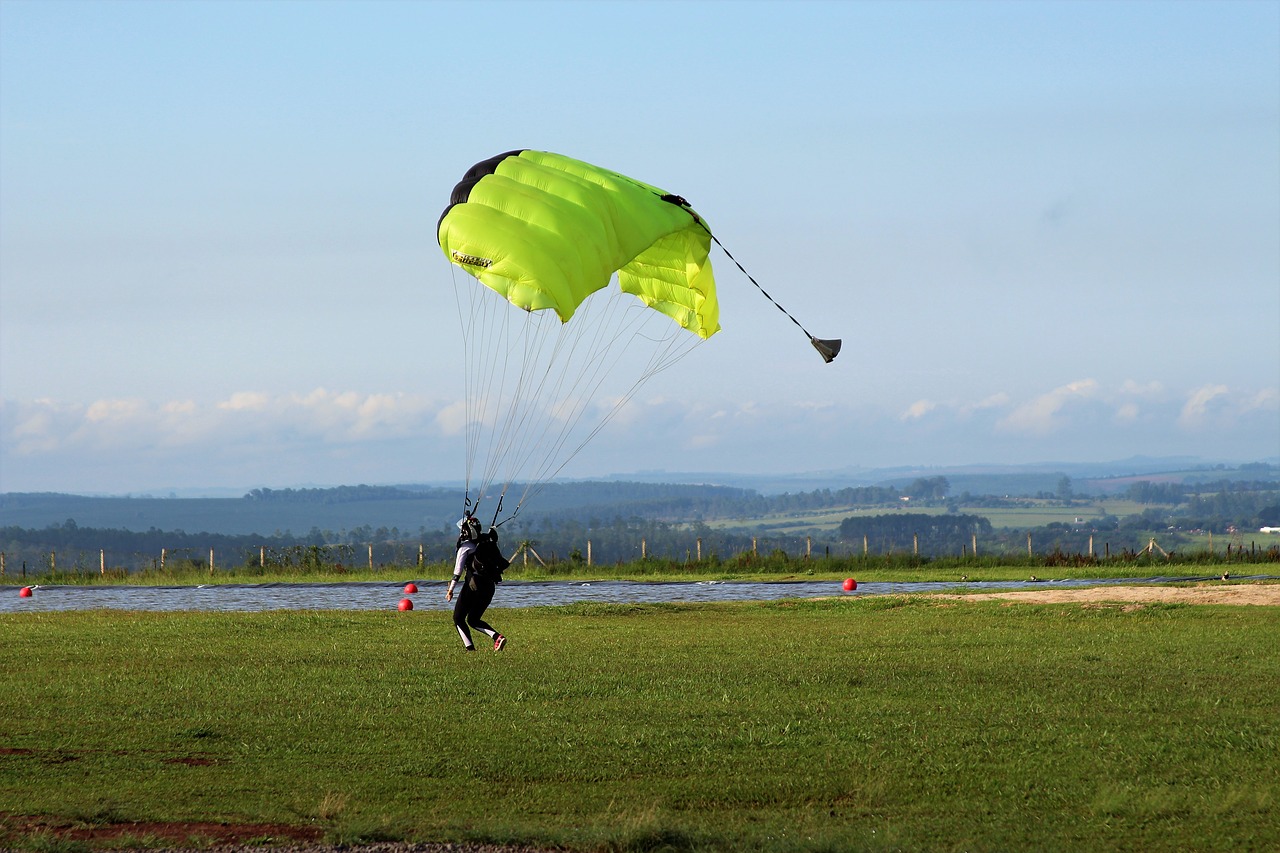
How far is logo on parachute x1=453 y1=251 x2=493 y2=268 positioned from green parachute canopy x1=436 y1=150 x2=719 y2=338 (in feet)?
0.05

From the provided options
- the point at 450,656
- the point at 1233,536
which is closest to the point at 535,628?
the point at 450,656

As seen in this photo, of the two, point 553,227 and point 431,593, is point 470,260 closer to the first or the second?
point 553,227

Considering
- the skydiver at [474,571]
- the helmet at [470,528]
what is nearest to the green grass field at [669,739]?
the skydiver at [474,571]

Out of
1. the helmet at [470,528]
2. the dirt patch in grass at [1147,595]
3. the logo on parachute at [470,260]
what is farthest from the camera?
the dirt patch in grass at [1147,595]

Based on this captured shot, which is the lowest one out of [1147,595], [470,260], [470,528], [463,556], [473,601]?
[1147,595]

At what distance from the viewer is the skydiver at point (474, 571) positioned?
16516mm

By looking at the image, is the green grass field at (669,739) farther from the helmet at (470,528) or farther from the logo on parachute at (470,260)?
the logo on parachute at (470,260)

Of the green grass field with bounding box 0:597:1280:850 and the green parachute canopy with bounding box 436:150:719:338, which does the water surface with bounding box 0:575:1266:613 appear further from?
the green parachute canopy with bounding box 436:150:719:338

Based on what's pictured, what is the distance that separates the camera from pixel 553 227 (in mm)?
18203

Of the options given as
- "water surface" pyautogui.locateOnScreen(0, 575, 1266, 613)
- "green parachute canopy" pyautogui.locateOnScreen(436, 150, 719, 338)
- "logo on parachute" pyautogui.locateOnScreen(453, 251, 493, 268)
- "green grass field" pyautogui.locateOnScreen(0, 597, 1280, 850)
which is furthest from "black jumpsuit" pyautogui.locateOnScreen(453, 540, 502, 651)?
"water surface" pyautogui.locateOnScreen(0, 575, 1266, 613)

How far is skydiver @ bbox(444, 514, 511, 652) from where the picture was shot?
1652 cm

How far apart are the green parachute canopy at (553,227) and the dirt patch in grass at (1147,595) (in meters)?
17.9

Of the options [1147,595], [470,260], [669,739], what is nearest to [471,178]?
[470,260]

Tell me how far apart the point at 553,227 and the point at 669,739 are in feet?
23.9
